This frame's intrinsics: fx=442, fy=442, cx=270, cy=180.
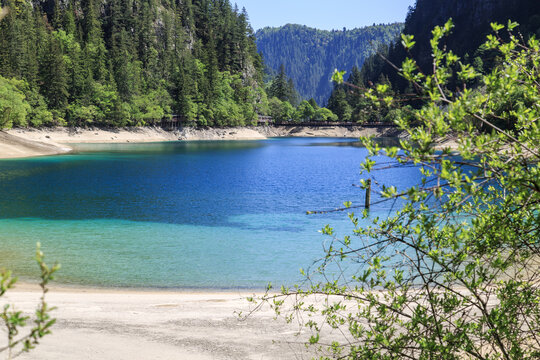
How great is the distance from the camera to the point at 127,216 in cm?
2581

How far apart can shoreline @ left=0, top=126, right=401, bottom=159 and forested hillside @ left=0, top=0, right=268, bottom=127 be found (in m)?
2.55

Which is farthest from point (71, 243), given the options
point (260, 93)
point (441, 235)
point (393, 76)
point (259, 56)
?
point (393, 76)

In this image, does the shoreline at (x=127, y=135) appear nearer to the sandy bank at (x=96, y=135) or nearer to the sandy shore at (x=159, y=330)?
the sandy bank at (x=96, y=135)

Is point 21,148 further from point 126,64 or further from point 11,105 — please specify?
point 126,64

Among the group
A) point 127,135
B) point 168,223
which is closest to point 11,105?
point 127,135

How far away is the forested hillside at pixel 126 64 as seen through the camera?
293 ft

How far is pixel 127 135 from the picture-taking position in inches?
4183

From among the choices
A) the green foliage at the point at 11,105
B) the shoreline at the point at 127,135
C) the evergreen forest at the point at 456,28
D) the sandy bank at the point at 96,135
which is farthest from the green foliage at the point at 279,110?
the green foliage at the point at 11,105

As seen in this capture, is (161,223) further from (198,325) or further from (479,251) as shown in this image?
(479,251)

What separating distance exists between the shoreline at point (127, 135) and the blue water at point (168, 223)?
411 inches

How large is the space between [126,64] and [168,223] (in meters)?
99.8

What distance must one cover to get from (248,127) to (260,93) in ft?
68.9

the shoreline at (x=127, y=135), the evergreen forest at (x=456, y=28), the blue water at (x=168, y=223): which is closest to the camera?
the blue water at (x=168, y=223)

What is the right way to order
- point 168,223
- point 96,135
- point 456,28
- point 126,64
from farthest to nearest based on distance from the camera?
point 456,28 < point 126,64 < point 96,135 < point 168,223
